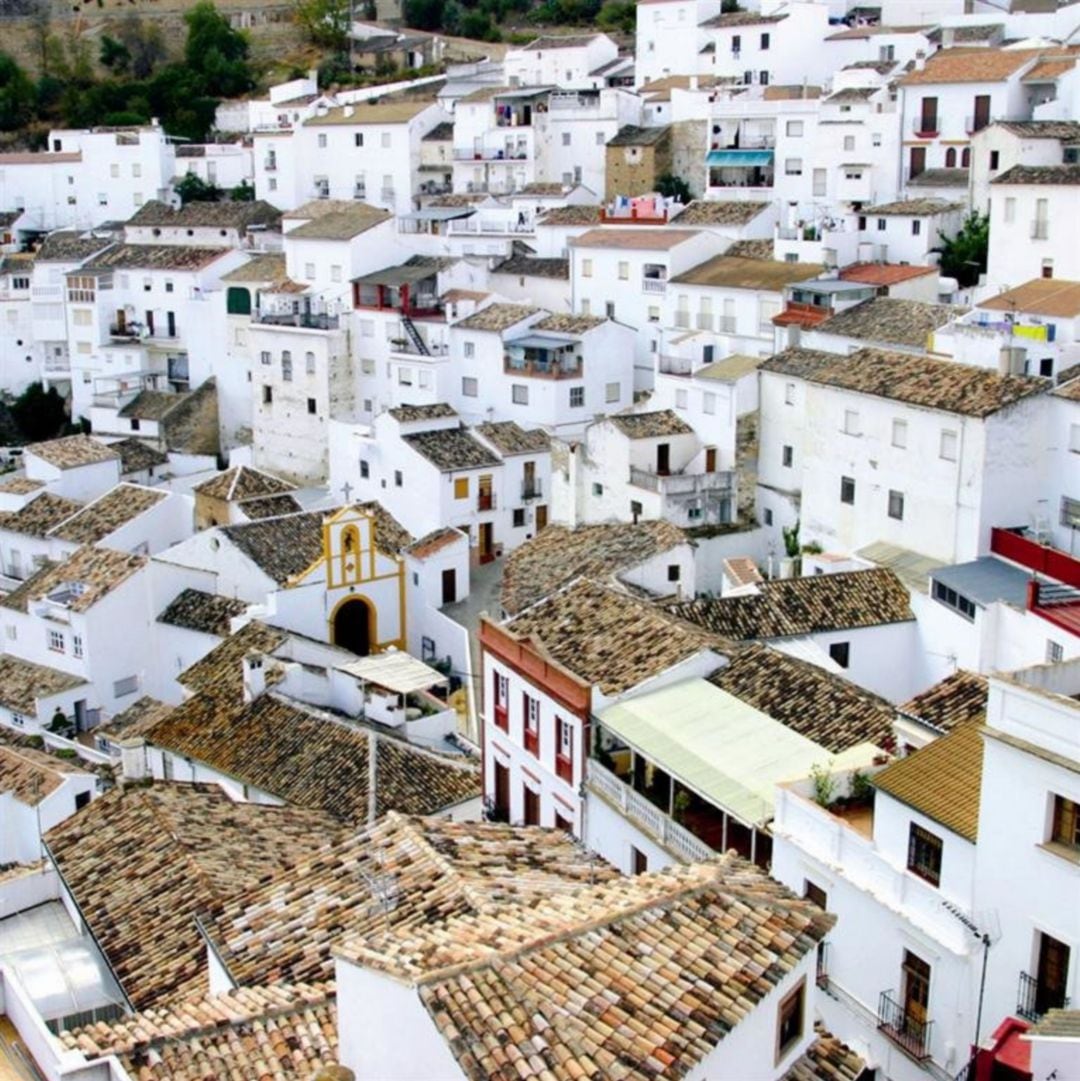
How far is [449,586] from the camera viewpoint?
37844mm

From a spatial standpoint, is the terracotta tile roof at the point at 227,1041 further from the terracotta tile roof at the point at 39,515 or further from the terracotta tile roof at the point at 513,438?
the terracotta tile roof at the point at 39,515

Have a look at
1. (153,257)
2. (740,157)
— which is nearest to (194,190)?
(153,257)

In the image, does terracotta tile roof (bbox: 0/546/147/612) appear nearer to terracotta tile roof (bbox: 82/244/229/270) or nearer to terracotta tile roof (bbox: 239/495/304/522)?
terracotta tile roof (bbox: 239/495/304/522)

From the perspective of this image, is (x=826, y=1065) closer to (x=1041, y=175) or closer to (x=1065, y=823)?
(x=1065, y=823)

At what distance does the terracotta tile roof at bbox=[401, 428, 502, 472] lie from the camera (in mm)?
40406

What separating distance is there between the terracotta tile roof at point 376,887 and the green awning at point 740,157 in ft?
131

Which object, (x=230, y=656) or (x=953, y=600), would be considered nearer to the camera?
(x=953, y=600)

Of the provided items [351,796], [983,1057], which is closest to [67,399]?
[351,796]

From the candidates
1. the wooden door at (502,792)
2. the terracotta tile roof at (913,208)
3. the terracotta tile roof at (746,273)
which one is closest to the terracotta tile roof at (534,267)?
the terracotta tile roof at (746,273)

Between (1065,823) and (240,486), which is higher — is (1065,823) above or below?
above

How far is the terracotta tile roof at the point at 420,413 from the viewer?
136ft

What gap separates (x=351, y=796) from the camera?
2488 cm

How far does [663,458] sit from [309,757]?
44.8 feet

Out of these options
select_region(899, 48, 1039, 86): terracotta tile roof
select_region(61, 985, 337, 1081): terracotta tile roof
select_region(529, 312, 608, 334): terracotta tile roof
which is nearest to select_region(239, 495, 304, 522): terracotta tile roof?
select_region(529, 312, 608, 334): terracotta tile roof
